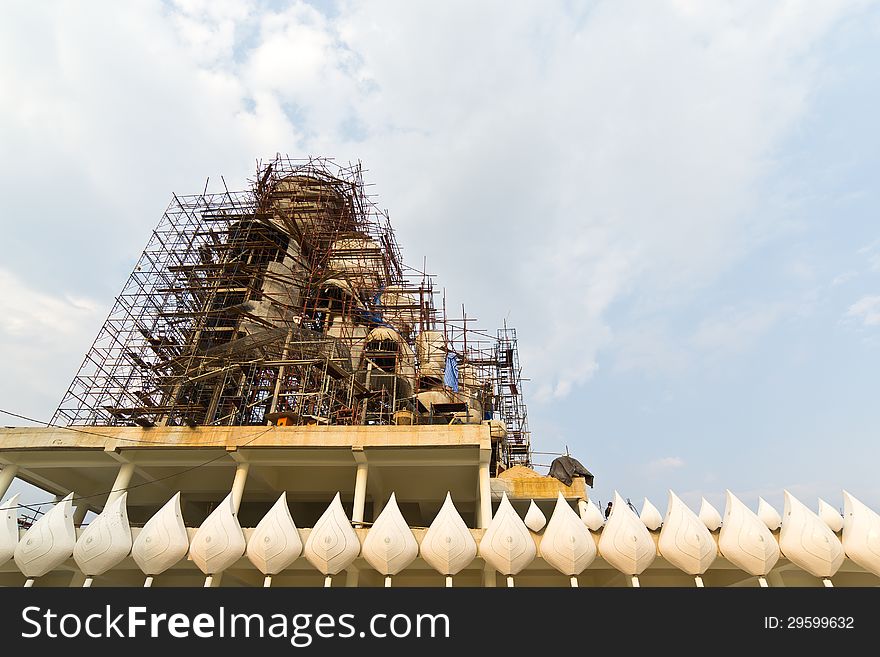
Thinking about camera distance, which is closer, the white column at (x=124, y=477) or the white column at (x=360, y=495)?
the white column at (x=360, y=495)

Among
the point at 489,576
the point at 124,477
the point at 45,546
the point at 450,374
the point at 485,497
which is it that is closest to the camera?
the point at 45,546

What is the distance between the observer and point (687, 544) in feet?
44.9

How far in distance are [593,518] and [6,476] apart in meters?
20.8

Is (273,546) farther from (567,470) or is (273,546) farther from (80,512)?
(80,512)

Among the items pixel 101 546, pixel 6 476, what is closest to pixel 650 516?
pixel 101 546

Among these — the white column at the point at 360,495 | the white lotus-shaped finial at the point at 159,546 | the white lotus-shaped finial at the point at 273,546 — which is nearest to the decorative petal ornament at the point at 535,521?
the white column at the point at 360,495

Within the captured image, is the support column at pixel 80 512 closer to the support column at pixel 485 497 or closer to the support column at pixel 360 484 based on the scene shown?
the support column at pixel 360 484

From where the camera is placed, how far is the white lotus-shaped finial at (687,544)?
13.6 meters

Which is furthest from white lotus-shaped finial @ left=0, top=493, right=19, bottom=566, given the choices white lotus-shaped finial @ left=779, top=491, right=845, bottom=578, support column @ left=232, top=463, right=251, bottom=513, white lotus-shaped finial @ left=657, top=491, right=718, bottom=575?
white lotus-shaped finial @ left=779, top=491, right=845, bottom=578

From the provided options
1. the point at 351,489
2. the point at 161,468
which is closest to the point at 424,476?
the point at 351,489

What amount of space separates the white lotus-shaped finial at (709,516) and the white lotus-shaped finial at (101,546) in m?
17.8

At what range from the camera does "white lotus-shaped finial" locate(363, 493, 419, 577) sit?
13492mm

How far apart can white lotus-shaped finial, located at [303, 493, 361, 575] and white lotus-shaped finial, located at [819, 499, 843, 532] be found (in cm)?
1491

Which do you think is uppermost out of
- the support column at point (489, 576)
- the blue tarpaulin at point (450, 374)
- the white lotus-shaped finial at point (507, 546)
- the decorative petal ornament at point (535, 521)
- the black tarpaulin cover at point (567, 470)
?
the blue tarpaulin at point (450, 374)
